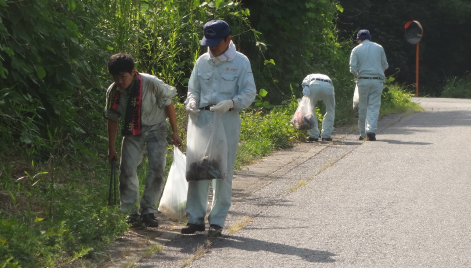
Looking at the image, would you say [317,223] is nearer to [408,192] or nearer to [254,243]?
[254,243]

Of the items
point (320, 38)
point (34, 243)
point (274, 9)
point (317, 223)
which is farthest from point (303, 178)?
point (320, 38)

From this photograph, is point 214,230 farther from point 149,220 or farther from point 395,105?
point 395,105

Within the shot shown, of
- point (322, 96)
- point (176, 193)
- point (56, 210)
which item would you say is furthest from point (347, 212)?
point (322, 96)

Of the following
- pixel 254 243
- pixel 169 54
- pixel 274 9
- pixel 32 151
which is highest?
pixel 274 9

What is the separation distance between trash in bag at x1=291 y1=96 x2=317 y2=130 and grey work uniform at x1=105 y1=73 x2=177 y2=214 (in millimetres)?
6743

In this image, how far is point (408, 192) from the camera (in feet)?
28.2

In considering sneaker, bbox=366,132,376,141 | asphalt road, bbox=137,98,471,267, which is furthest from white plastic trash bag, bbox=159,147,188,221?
sneaker, bbox=366,132,376,141

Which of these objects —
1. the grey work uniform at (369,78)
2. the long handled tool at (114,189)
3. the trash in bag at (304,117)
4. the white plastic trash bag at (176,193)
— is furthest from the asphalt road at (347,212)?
the grey work uniform at (369,78)

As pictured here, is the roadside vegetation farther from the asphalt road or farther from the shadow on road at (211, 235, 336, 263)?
the shadow on road at (211, 235, 336, 263)

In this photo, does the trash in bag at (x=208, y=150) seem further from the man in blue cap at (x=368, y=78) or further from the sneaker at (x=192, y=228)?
the man in blue cap at (x=368, y=78)

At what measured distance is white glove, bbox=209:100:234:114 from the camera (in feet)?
20.6

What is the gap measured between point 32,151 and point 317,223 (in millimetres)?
3206

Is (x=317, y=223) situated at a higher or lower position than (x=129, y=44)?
lower

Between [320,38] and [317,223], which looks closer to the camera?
[317,223]
